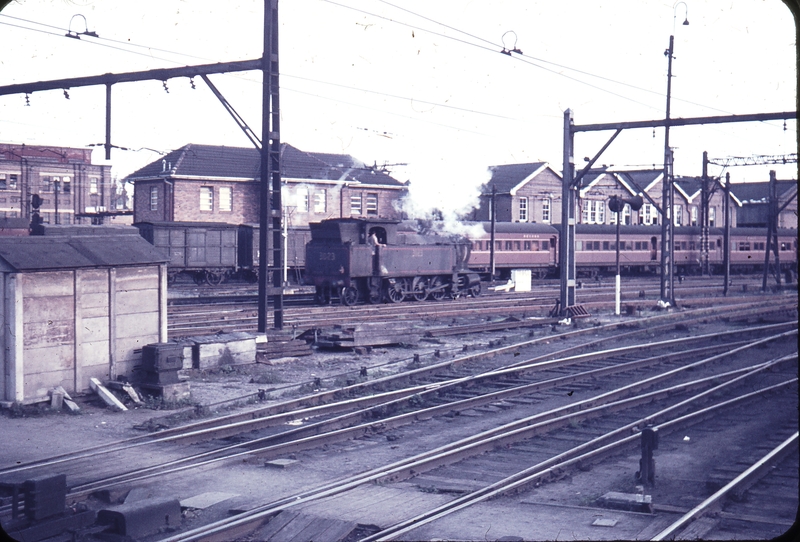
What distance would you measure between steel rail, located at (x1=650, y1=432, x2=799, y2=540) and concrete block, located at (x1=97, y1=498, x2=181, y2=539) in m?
3.89

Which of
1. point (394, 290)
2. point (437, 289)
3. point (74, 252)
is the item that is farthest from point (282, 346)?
point (437, 289)

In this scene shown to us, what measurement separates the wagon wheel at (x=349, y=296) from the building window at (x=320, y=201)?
1931 cm

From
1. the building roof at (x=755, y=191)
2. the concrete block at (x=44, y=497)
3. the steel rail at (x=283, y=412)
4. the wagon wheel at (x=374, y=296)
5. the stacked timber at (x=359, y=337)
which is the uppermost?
the building roof at (x=755, y=191)

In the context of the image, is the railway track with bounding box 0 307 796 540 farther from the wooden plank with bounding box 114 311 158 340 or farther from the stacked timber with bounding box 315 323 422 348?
the wooden plank with bounding box 114 311 158 340

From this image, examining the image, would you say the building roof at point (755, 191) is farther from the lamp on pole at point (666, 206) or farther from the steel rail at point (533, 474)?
the steel rail at point (533, 474)

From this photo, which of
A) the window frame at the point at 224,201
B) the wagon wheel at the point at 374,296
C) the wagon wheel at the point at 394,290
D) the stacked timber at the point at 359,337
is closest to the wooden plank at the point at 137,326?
the stacked timber at the point at 359,337

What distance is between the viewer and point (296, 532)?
6133 millimetres

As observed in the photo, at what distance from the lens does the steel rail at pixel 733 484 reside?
6.02 metres

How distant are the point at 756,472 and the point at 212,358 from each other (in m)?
8.99

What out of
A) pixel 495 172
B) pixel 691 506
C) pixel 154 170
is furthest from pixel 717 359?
pixel 495 172

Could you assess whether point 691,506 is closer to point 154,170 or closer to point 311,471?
point 311,471

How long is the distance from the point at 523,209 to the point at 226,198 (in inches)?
762

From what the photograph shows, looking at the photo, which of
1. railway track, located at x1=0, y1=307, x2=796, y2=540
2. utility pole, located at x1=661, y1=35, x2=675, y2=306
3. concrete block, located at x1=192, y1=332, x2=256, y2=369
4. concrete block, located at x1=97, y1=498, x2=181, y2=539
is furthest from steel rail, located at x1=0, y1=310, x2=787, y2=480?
utility pole, located at x1=661, y1=35, x2=675, y2=306

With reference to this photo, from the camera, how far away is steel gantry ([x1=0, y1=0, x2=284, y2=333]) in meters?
12.3
